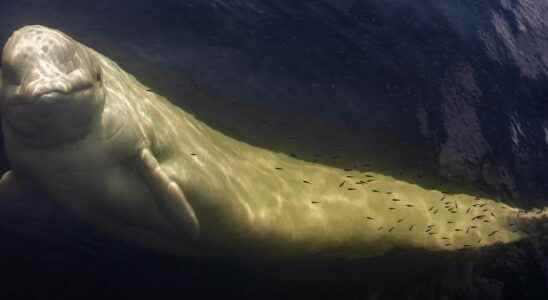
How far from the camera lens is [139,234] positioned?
16.4 feet

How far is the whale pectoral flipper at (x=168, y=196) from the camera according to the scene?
14.9 feet

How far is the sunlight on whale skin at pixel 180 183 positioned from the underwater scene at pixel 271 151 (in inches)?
0.9

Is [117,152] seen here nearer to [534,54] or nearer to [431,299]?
[431,299]

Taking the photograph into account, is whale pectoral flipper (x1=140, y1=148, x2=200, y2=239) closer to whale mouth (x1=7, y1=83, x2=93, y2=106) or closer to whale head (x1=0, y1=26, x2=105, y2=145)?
whale head (x1=0, y1=26, x2=105, y2=145)

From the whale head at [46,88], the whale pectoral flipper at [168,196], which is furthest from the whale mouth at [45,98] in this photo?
the whale pectoral flipper at [168,196]

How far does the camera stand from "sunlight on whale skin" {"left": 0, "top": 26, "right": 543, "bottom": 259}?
378 centimetres

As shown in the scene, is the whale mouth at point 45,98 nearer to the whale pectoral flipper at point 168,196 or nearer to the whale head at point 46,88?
the whale head at point 46,88

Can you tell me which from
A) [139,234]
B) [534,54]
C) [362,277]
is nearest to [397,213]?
[362,277]

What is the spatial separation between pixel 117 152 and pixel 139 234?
113cm

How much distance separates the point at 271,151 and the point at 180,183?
2.50 metres

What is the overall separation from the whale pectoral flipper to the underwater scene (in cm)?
2

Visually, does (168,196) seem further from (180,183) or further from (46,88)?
(46,88)

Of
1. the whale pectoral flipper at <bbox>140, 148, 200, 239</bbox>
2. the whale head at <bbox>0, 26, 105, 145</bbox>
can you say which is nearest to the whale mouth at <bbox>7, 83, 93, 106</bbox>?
the whale head at <bbox>0, 26, 105, 145</bbox>

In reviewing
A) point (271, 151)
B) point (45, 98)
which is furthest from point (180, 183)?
point (271, 151)
